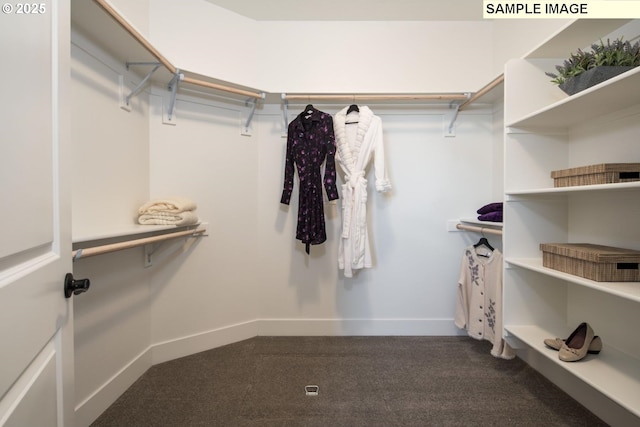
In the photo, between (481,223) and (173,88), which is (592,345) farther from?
(173,88)

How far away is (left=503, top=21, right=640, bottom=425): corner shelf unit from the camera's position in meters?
1.35

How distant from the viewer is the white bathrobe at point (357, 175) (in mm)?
2117

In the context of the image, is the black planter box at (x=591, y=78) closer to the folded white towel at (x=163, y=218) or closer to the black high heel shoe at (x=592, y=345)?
the black high heel shoe at (x=592, y=345)

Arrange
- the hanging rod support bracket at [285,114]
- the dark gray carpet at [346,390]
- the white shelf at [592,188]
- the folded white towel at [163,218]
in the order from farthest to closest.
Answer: the hanging rod support bracket at [285,114]
the folded white towel at [163,218]
the dark gray carpet at [346,390]
the white shelf at [592,188]

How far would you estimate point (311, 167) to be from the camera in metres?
2.19

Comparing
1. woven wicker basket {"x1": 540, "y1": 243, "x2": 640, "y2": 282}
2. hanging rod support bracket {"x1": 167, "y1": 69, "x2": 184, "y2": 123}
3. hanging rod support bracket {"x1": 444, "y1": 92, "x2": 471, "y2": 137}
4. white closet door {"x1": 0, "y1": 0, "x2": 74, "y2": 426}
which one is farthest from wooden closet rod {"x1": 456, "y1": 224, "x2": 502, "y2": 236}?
hanging rod support bracket {"x1": 167, "y1": 69, "x2": 184, "y2": 123}

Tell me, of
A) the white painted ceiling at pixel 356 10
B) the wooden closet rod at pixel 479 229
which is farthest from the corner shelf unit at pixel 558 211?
the white painted ceiling at pixel 356 10

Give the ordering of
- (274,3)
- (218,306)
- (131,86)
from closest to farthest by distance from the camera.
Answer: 1. (131,86)
2. (274,3)
3. (218,306)

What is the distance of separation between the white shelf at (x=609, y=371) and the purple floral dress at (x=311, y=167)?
1.48m

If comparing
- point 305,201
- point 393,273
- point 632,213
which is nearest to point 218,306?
point 305,201

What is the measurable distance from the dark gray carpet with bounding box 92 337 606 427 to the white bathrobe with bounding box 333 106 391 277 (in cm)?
71

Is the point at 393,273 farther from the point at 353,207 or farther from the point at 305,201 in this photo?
the point at 305,201

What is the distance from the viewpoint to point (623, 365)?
1.26 m

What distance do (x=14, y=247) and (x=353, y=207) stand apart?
1836mm
